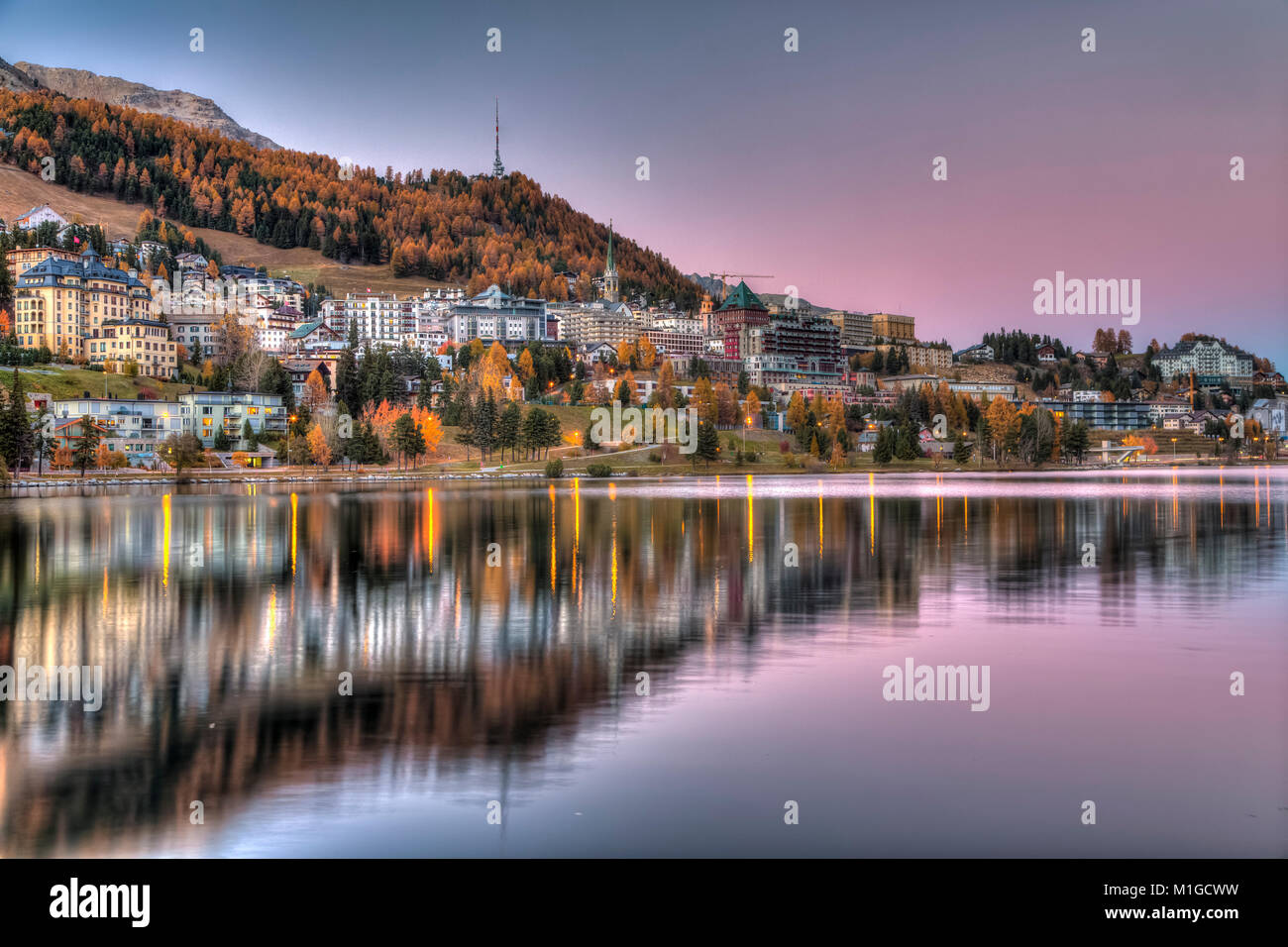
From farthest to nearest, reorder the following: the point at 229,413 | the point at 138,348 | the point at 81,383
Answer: the point at 138,348 < the point at 81,383 < the point at 229,413

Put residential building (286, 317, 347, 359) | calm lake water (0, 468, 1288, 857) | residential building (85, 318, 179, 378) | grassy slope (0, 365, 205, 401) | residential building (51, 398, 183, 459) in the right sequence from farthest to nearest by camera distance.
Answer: residential building (286, 317, 347, 359), residential building (85, 318, 179, 378), grassy slope (0, 365, 205, 401), residential building (51, 398, 183, 459), calm lake water (0, 468, 1288, 857)

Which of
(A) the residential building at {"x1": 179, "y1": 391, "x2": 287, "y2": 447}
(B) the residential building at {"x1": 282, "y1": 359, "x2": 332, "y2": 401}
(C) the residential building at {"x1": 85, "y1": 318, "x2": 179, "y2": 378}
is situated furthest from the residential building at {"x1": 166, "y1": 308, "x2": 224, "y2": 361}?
(A) the residential building at {"x1": 179, "y1": 391, "x2": 287, "y2": 447}

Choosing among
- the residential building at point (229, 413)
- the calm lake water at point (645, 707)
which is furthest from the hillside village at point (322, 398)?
the calm lake water at point (645, 707)

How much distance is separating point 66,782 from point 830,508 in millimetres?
44931

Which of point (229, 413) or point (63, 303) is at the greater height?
point (63, 303)

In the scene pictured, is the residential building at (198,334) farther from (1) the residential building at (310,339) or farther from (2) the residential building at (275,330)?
(1) the residential building at (310,339)

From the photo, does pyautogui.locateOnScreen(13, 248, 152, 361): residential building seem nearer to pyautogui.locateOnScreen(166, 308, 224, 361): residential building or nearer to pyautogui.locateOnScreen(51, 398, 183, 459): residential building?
pyautogui.locateOnScreen(166, 308, 224, 361): residential building

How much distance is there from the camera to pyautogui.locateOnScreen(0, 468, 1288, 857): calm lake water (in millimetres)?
8633

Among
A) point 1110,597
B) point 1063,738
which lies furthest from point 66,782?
point 1110,597

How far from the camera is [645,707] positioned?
12180 millimetres

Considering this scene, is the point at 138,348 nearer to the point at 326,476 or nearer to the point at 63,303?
the point at 63,303

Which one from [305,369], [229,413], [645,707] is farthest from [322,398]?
[645,707]

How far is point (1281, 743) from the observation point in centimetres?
1130
